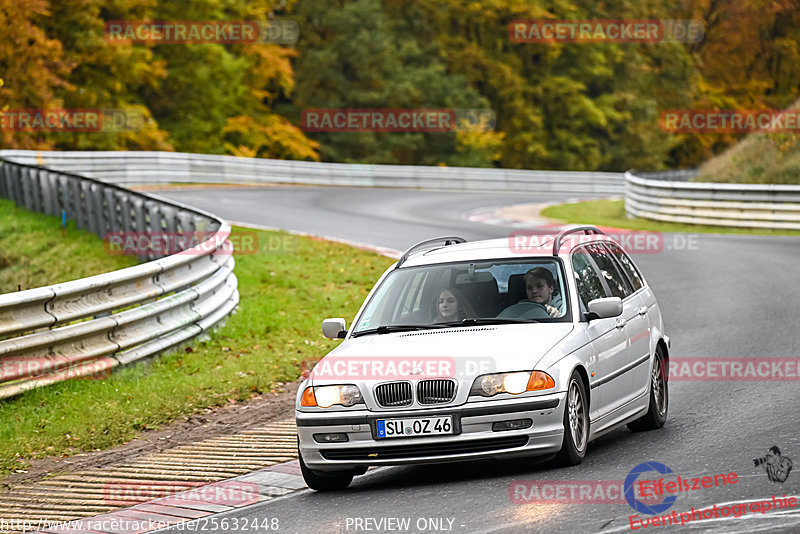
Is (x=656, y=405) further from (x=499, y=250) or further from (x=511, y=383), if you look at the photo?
(x=511, y=383)

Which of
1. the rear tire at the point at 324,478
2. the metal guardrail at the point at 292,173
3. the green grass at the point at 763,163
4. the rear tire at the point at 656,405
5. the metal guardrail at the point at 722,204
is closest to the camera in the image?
the rear tire at the point at 324,478

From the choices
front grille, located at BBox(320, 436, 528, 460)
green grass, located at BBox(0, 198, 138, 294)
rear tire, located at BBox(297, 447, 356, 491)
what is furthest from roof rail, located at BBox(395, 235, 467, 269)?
green grass, located at BBox(0, 198, 138, 294)

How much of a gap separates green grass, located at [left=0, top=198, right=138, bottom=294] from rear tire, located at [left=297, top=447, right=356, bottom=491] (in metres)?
12.8

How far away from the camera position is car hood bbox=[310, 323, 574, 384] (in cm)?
747

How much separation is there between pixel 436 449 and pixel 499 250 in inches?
80.4

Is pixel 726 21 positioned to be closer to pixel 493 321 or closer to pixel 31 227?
pixel 31 227

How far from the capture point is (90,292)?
36.3 feet

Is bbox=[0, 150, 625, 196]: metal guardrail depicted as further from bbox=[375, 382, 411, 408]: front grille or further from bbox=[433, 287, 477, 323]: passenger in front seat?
bbox=[375, 382, 411, 408]: front grille

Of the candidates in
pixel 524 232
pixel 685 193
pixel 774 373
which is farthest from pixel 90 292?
pixel 685 193

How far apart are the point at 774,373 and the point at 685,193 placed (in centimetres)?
1864

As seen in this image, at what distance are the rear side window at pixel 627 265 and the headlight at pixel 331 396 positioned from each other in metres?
3.07

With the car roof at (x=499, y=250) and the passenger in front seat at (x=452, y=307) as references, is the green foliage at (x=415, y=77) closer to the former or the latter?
the car roof at (x=499, y=250)

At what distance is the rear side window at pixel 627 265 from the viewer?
9.80 m

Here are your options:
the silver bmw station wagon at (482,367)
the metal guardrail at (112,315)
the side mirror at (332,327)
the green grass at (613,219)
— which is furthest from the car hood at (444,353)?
the green grass at (613,219)
